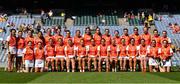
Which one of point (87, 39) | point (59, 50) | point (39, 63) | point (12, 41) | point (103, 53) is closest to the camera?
point (39, 63)

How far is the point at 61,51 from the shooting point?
18.0 meters

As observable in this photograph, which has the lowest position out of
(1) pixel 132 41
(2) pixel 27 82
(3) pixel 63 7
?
(2) pixel 27 82

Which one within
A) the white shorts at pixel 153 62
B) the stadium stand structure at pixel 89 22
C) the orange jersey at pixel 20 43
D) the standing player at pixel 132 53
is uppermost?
the stadium stand structure at pixel 89 22

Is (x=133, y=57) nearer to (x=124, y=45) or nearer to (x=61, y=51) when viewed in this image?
(x=124, y=45)

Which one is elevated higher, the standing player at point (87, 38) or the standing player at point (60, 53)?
the standing player at point (87, 38)

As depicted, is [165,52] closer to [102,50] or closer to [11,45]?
[102,50]

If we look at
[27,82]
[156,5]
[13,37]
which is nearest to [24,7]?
[156,5]

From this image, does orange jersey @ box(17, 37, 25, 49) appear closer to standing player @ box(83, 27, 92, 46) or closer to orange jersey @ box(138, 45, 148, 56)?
standing player @ box(83, 27, 92, 46)

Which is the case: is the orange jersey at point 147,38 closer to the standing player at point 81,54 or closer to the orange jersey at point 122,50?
the orange jersey at point 122,50

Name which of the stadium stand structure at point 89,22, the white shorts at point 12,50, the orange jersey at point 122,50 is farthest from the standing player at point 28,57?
the stadium stand structure at point 89,22

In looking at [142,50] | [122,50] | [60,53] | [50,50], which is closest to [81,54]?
[60,53]

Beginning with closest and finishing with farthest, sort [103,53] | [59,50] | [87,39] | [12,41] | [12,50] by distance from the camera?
[12,41] → [12,50] → [59,50] → [103,53] → [87,39]

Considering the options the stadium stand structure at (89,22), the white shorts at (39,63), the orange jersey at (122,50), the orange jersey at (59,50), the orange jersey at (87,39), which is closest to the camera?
the white shorts at (39,63)

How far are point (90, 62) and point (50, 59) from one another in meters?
1.58
